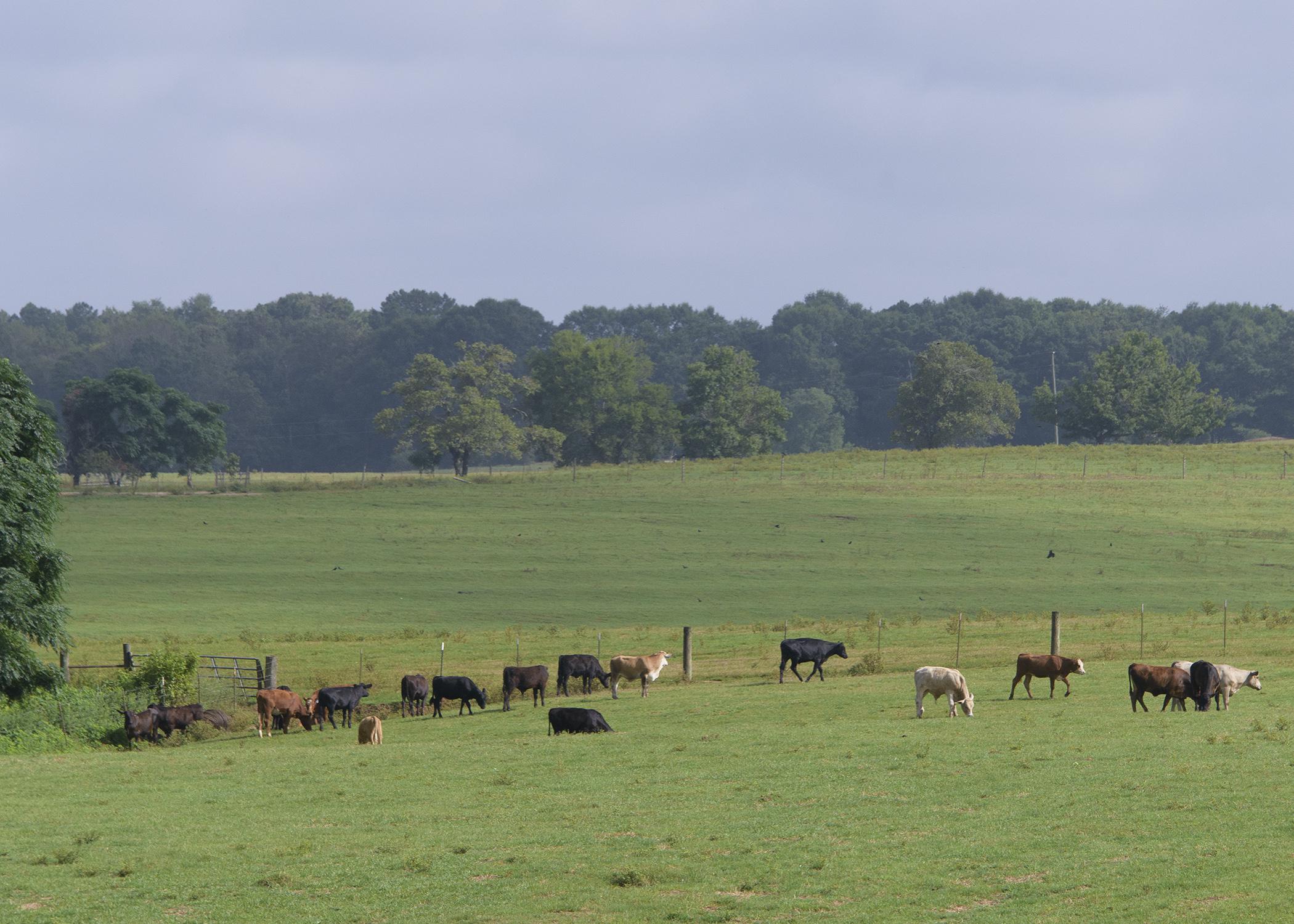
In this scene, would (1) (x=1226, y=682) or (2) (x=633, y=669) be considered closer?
(1) (x=1226, y=682)

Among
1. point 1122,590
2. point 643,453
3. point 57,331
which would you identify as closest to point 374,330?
point 57,331

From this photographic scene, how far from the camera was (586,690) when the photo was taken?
108ft

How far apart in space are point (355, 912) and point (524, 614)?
39970 millimetres

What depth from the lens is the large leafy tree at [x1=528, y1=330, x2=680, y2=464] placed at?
12131cm

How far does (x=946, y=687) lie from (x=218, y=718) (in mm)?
15552

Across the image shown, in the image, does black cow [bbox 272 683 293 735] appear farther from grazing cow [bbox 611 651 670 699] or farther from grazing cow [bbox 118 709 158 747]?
grazing cow [bbox 611 651 670 699]

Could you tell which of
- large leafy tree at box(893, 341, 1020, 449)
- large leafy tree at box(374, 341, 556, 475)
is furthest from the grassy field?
large leafy tree at box(893, 341, 1020, 449)

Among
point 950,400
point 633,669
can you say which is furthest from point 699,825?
point 950,400

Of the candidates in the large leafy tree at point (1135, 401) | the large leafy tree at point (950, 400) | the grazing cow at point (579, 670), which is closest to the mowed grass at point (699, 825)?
the grazing cow at point (579, 670)

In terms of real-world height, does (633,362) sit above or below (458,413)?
above

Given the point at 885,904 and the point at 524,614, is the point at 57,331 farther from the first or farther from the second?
the point at 885,904

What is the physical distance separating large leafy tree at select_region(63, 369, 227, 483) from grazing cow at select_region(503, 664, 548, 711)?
75801mm

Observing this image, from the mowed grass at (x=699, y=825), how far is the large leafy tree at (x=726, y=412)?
9221 centimetres

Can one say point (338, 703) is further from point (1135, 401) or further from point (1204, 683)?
point (1135, 401)
